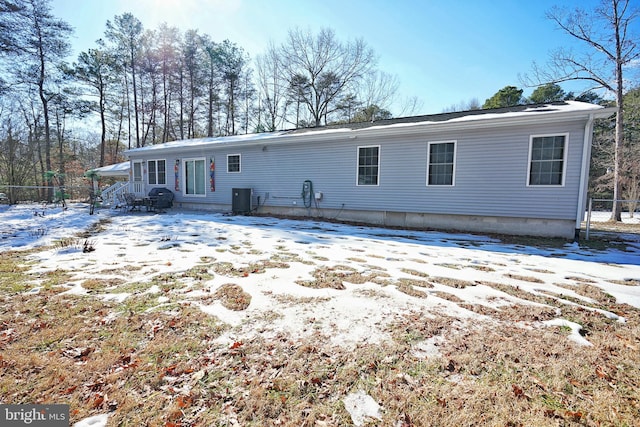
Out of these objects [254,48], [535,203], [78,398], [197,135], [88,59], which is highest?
[254,48]

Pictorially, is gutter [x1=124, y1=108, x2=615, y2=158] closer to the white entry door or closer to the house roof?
the house roof

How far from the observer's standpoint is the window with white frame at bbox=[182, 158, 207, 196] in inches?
469

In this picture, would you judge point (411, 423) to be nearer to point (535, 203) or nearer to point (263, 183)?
point (535, 203)

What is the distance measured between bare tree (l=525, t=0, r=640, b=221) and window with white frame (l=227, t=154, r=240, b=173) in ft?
45.4

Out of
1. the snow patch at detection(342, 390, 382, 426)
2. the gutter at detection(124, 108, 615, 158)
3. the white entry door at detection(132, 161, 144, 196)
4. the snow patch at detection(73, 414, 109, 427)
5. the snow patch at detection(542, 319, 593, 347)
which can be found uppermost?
the gutter at detection(124, 108, 615, 158)

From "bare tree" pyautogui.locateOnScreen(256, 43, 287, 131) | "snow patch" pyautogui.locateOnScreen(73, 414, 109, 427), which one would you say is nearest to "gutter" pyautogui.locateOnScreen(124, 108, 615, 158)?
"snow patch" pyautogui.locateOnScreen(73, 414, 109, 427)

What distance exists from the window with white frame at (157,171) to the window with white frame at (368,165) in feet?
29.8

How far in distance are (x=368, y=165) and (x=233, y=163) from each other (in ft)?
18.1

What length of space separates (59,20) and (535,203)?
74.2 feet

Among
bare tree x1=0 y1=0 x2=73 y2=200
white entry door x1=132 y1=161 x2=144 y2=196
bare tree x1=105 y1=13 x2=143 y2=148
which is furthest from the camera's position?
bare tree x1=105 y1=13 x2=143 y2=148

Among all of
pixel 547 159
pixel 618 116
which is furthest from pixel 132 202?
pixel 618 116

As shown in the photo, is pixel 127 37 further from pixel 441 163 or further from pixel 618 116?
pixel 618 116

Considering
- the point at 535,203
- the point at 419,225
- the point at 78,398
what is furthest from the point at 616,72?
the point at 78,398

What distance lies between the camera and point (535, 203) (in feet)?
22.6
